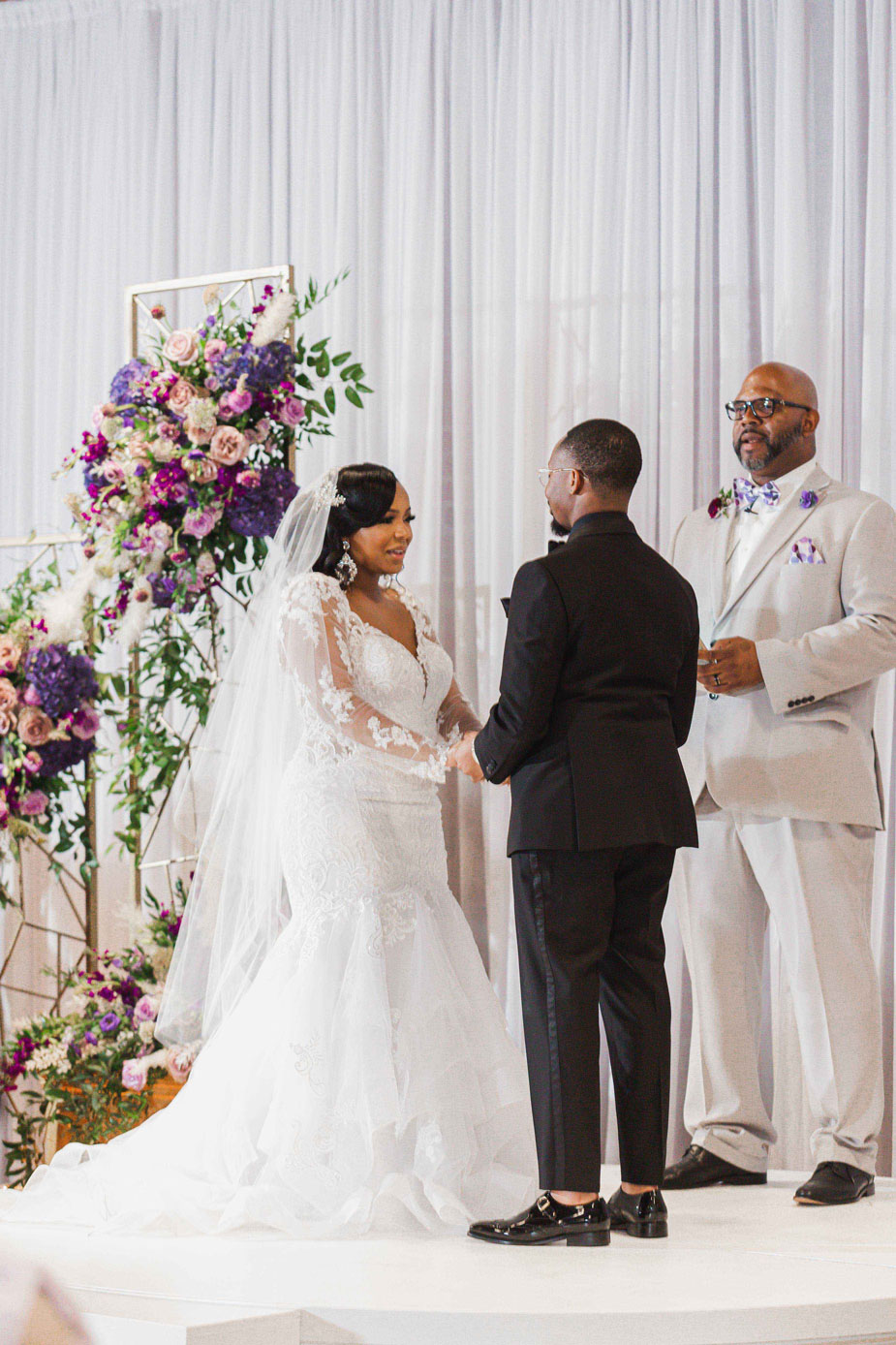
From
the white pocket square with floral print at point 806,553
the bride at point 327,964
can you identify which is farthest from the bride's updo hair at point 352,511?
the white pocket square with floral print at point 806,553

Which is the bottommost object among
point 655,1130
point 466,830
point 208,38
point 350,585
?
point 655,1130

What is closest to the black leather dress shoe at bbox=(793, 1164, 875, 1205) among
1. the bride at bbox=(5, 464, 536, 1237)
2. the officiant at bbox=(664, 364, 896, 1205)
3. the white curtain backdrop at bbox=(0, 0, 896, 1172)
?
the officiant at bbox=(664, 364, 896, 1205)

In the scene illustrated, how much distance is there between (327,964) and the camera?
10.2 ft

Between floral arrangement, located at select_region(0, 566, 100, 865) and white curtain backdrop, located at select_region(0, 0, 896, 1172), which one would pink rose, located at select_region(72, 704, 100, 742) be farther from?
white curtain backdrop, located at select_region(0, 0, 896, 1172)

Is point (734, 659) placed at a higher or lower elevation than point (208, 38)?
lower

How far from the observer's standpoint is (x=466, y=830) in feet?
14.9

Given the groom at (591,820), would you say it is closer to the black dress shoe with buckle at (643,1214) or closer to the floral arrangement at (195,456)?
the black dress shoe with buckle at (643,1214)

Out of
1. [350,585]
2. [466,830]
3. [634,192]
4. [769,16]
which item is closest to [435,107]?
[634,192]

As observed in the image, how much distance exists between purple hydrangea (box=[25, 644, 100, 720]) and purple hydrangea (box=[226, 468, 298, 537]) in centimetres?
67

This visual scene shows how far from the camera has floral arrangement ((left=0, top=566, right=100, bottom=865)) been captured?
4.26 metres

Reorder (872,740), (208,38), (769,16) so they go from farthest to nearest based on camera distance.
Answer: (208,38)
(769,16)
(872,740)

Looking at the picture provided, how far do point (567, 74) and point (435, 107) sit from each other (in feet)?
1.50

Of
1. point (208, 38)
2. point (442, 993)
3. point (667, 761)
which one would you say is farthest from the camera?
point (208, 38)

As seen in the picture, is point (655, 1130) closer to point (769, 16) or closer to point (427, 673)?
point (427, 673)
